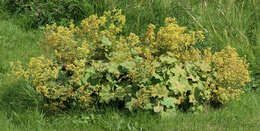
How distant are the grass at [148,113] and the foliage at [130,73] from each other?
142 millimetres

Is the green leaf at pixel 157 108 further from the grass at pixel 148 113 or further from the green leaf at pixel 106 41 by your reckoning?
the green leaf at pixel 106 41

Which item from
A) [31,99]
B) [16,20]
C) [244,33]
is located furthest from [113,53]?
[16,20]

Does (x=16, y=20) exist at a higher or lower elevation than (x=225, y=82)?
higher

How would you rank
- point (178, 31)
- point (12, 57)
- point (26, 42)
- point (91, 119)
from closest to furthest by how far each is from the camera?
point (91, 119) → point (178, 31) → point (12, 57) → point (26, 42)

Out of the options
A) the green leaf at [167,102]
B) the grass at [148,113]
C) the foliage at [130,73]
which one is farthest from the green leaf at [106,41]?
the green leaf at [167,102]

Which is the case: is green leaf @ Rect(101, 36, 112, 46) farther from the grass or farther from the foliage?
the grass

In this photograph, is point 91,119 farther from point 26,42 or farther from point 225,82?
point 26,42

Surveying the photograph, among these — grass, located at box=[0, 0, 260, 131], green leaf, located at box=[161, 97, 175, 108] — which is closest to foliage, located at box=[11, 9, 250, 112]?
green leaf, located at box=[161, 97, 175, 108]

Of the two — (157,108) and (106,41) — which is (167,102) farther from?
(106,41)

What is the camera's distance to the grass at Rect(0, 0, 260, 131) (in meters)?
4.11

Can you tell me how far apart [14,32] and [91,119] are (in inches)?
128

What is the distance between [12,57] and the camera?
582 cm

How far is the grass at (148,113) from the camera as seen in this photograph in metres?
4.11

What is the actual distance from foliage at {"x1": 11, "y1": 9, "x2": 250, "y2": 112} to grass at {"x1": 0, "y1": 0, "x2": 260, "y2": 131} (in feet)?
0.47
